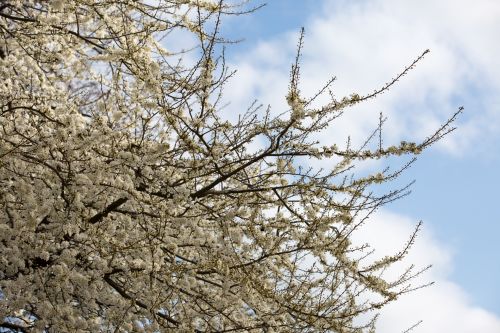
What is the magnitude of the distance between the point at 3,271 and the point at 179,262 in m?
1.69

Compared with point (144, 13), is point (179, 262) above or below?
below

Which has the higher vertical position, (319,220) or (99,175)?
(99,175)

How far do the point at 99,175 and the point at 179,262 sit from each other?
3.77ft

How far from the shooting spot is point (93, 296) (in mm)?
6148

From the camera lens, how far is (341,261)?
622cm

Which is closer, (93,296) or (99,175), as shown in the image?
(99,175)

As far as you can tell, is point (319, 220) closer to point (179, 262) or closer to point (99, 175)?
point (179, 262)

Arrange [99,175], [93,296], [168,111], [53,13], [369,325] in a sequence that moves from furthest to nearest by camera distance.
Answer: [53,13]
[369,325]
[93,296]
[99,175]
[168,111]

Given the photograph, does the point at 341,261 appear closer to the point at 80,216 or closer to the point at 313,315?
the point at 313,315

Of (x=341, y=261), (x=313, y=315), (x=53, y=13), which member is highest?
(x=53, y=13)

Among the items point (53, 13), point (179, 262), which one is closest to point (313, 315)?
point (179, 262)

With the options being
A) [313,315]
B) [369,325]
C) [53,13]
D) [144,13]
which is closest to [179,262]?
[313,315]

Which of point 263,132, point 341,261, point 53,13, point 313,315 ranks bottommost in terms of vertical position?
point 313,315

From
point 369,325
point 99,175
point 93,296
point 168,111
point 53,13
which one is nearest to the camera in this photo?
point 168,111
